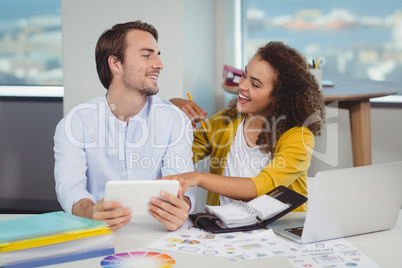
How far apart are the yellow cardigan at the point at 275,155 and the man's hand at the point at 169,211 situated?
0.44 m

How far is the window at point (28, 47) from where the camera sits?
14.2 ft

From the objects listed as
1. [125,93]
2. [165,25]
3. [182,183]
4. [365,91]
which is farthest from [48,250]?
[365,91]

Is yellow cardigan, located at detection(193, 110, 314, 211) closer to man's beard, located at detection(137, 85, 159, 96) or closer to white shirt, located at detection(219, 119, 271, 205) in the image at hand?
white shirt, located at detection(219, 119, 271, 205)

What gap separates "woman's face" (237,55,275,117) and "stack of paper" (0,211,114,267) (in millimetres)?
974

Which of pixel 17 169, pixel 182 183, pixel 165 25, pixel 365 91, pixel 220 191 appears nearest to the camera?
pixel 182 183

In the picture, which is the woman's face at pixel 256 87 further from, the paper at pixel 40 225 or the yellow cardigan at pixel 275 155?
the paper at pixel 40 225

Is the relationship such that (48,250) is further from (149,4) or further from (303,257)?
(149,4)

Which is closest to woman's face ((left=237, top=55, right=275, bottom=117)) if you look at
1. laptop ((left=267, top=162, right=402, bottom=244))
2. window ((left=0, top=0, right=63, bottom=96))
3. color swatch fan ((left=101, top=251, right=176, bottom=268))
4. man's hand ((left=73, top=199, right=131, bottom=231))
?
laptop ((left=267, top=162, right=402, bottom=244))

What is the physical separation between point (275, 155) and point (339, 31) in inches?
101

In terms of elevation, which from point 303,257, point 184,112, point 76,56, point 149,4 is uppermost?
point 149,4

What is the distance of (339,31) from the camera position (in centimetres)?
433

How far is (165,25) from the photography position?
9.08ft

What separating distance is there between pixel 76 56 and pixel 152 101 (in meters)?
0.89

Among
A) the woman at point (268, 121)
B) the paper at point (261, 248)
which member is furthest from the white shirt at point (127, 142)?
the paper at point (261, 248)
